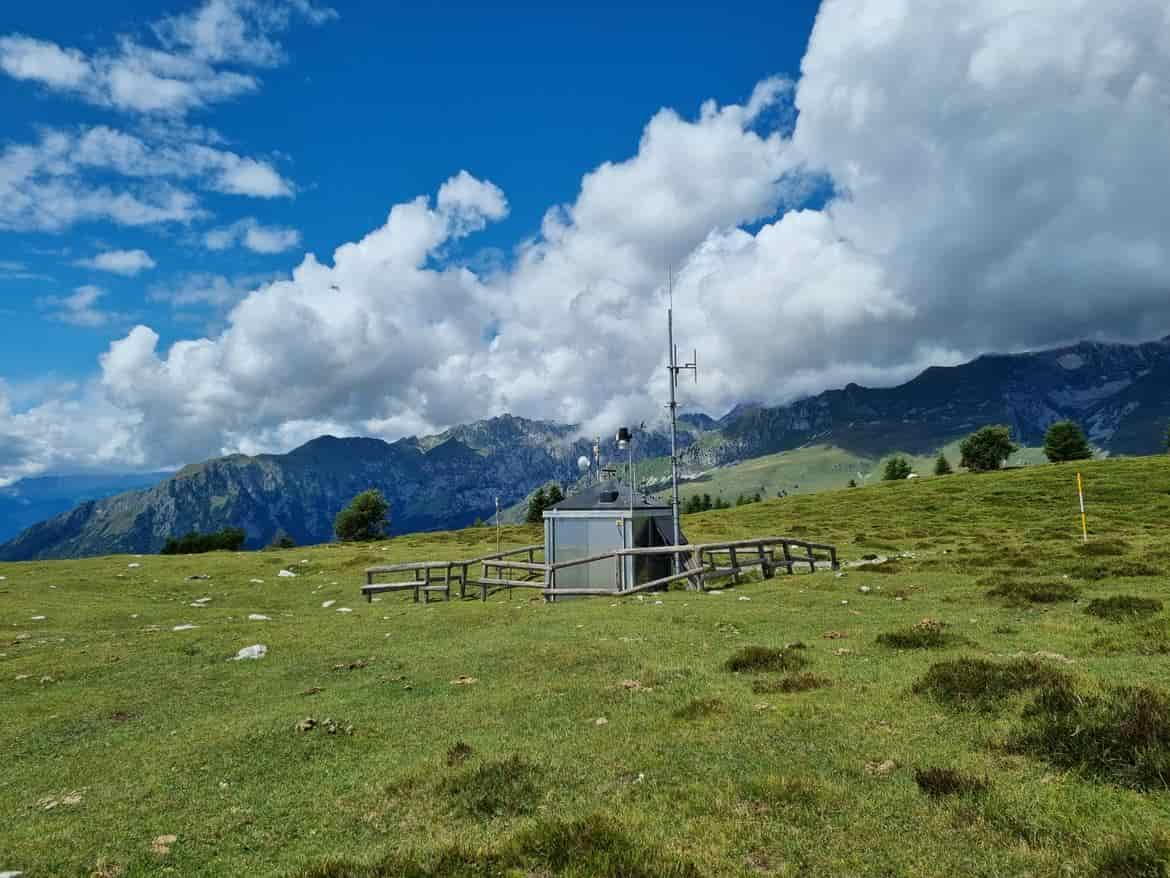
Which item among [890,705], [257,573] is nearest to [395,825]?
[890,705]

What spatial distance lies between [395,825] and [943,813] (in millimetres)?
6056

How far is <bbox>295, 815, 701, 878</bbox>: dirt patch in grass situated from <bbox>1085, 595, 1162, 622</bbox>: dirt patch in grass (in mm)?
14385

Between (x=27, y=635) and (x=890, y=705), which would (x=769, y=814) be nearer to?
(x=890, y=705)

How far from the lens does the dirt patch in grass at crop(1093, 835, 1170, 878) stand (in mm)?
5535

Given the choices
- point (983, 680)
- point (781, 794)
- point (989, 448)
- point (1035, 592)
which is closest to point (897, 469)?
point (989, 448)

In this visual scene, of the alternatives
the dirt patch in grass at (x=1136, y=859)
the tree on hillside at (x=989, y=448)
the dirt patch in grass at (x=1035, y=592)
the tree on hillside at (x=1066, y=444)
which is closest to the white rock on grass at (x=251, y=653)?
the dirt patch in grass at (x=1136, y=859)

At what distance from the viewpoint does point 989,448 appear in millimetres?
139875

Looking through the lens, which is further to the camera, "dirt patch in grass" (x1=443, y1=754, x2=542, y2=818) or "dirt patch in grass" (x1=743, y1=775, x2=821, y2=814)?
"dirt patch in grass" (x1=443, y1=754, x2=542, y2=818)

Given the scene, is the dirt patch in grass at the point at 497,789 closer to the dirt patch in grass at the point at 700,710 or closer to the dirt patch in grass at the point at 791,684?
the dirt patch in grass at the point at 700,710

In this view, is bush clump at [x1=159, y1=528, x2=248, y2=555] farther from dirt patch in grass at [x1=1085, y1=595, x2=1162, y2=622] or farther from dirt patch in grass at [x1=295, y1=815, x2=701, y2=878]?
dirt patch in grass at [x1=295, y1=815, x2=701, y2=878]

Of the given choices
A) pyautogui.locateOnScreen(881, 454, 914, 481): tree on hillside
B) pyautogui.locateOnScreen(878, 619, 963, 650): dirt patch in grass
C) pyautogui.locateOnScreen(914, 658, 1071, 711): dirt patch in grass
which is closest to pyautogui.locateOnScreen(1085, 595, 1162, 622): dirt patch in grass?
pyautogui.locateOnScreen(878, 619, 963, 650): dirt patch in grass

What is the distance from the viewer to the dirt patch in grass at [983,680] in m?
10.1

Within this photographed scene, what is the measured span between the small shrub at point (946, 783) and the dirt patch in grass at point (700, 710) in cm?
350

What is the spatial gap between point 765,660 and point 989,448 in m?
149
